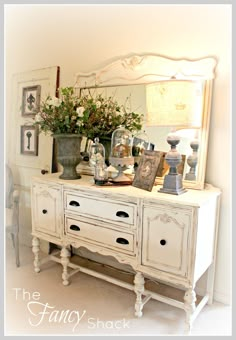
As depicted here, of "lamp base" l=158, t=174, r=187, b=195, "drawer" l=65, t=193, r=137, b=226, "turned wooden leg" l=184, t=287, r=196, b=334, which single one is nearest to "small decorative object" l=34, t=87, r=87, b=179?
"drawer" l=65, t=193, r=137, b=226

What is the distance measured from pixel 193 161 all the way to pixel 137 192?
0.45 meters

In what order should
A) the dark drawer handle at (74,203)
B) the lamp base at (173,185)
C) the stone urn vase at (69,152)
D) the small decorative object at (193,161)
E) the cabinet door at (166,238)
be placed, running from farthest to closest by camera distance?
the stone urn vase at (69,152) < the dark drawer handle at (74,203) < the small decorative object at (193,161) < the lamp base at (173,185) < the cabinet door at (166,238)

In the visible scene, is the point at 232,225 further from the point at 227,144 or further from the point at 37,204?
the point at 37,204

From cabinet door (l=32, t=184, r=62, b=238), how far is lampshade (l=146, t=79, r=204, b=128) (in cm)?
91

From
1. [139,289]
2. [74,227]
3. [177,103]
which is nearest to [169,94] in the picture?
[177,103]

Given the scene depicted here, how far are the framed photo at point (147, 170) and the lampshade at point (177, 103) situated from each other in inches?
8.3

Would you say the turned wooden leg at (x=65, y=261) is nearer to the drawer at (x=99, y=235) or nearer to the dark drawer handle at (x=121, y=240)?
the drawer at (x=99, y=235)

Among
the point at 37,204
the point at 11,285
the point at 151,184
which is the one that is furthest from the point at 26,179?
the point at 151,184

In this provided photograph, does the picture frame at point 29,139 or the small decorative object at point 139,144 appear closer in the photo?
the small decorative object at point 139,144

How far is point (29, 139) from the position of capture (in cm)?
252

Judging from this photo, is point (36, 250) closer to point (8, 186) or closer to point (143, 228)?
point (8, 186)

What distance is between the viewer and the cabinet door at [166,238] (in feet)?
4.80

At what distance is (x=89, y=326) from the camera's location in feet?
5.39

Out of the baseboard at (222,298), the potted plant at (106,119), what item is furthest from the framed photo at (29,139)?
the baseboard at (222,298)
